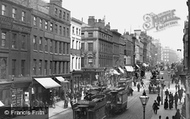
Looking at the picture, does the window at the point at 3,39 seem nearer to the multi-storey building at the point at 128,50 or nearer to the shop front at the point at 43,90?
the shop front at the point at 43,90

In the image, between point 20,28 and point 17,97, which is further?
point 20,28

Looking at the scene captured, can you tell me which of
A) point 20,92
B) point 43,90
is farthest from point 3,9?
point 43,90

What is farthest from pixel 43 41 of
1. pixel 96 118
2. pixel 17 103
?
pixel 96 118

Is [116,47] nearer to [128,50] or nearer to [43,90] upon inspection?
[128,50]

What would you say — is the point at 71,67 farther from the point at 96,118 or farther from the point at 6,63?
the point at 96,118

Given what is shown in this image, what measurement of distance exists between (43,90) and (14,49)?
8.77 m

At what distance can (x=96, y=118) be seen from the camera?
21328 millimetres

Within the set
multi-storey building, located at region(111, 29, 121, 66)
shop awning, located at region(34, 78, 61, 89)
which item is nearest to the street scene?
shop awning, located at region(34, 78, 61, 89)

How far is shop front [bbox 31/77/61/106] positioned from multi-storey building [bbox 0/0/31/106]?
5.73 feet

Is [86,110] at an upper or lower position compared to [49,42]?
lower

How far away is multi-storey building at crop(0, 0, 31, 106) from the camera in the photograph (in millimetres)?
29391

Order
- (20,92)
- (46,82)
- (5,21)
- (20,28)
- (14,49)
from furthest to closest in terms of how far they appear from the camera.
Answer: (46,82)
(20,28)
(20,92)
(14,49)
(5,21)

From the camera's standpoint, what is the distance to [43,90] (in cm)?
3812

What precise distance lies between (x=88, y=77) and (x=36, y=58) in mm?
26417
